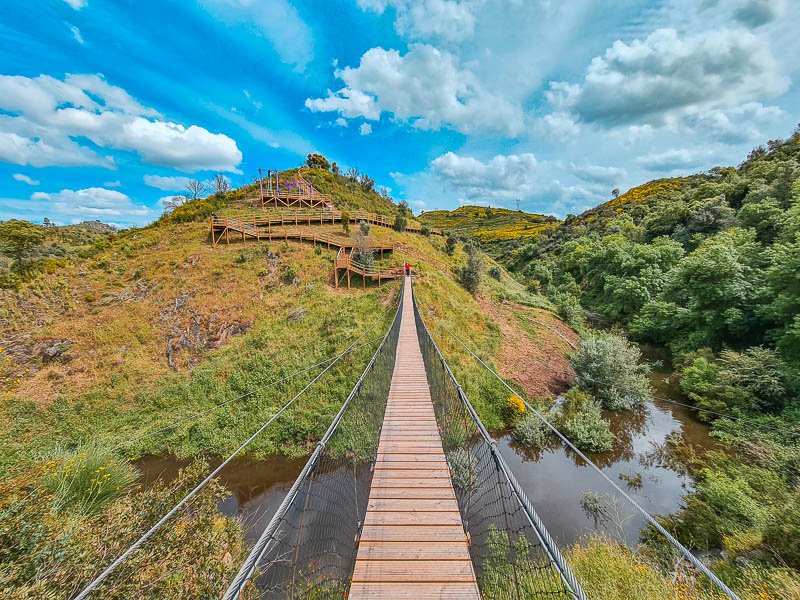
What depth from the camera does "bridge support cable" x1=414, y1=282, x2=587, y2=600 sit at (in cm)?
306

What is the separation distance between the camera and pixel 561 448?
9.25 meters

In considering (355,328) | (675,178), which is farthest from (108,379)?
(675,178)

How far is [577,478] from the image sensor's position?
26.5 ft

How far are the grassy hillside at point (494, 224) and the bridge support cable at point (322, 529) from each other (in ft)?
186

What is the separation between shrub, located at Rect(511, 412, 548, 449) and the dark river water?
0.92ft

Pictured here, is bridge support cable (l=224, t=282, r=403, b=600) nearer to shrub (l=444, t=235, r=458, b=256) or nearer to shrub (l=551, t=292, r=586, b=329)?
shrub (l=551, t=292, r=586, b=329)

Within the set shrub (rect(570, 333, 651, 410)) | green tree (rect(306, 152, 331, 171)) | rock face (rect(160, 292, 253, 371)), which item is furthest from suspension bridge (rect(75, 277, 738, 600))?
green tree (rect(306, 152, 331, 171))

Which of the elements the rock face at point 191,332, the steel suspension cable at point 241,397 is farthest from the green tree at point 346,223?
the steel suspension cable at point 241,397

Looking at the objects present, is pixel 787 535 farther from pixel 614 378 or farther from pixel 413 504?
pixel 614 378

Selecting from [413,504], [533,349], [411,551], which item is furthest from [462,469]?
[533,349]

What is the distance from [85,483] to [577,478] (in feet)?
36.3

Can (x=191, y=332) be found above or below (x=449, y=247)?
below

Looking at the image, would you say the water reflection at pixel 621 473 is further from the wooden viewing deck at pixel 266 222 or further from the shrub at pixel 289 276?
the wooden viewing deck at pixel 266 222

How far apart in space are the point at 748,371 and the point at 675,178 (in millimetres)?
72125
